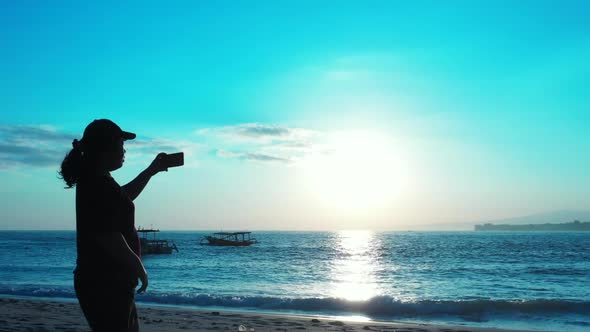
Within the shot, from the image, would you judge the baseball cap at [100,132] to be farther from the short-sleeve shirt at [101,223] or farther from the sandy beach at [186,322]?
the sandy beach at [186,322]

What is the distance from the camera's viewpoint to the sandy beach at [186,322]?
30.9ft

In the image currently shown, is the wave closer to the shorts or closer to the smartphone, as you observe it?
the smartphone

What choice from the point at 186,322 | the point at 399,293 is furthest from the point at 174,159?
the point at 399,293

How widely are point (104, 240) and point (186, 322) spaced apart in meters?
8.49

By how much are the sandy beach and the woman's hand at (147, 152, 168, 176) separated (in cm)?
604

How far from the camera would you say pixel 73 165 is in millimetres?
2863

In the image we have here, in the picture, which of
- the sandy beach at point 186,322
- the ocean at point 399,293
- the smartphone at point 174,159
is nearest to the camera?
the smartphone at point 174,159

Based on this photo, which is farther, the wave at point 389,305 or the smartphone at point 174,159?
the wave at point 389,305

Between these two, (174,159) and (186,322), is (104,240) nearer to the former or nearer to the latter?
(174,159)

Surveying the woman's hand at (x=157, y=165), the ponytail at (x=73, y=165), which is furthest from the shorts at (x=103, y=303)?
the woman's hand at (x=157, y=165)

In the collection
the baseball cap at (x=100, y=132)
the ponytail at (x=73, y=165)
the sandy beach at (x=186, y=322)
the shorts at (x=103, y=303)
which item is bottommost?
the sandy beach at (x=186, y=322)

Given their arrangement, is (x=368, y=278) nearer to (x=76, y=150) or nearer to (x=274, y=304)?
(x=274, y=304)

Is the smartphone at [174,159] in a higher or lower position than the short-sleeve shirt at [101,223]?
higher

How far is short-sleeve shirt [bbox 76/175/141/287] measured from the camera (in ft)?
8.60
